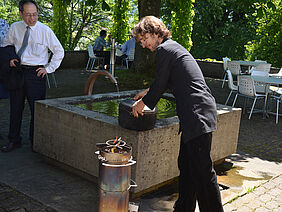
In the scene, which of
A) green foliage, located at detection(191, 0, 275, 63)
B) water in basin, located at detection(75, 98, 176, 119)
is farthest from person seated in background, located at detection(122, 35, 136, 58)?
water in basin, located at detection(75, 98, 176, 119)

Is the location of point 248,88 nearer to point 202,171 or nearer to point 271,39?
point 202,171

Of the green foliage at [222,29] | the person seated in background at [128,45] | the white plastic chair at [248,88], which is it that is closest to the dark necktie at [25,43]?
the white plastic chair at [248,88]

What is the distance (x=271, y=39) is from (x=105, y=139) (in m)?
15.0

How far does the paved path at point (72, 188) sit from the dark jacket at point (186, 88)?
1.30 meters

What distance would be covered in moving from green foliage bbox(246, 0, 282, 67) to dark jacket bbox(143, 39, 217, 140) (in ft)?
49.1

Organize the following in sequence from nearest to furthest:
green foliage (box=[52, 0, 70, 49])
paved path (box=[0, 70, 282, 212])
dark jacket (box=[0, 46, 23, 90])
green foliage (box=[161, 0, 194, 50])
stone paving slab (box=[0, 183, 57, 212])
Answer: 1. stone paving slab (box=[0, 183, 57, 212])
2. paved path (box=[0, 70, 282, 212])
3. dark jacket (box=[0, 46, 23, 90])
4. green foliage (box=[52, 0, 70, 49])
5. green foliage (box=[161, 0, 194, 50])


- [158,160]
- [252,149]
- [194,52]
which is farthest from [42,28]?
[194,52]

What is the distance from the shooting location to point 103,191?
126 inches

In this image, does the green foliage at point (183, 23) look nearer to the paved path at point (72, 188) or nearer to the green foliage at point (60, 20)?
the green foliage at point (60, 20)

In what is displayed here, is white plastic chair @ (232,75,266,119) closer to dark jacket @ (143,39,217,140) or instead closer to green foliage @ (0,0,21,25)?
dark jacket @ (143,39,217,140)

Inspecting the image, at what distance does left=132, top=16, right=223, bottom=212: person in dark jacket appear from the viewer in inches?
126

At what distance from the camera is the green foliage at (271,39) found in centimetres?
1692

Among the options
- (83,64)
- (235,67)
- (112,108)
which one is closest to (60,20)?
(83,64)

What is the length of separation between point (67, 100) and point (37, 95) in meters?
0.48
